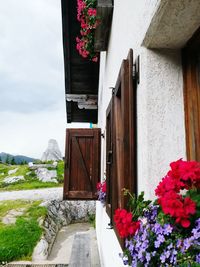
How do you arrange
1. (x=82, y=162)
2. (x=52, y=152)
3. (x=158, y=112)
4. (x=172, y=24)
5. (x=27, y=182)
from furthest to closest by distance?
(x=52, y=152), (x=27, y=182), (x=82, y=162), (x=158, y=112), (x=172, y=24)

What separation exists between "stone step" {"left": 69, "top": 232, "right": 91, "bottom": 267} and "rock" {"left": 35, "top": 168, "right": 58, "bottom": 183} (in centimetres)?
1134

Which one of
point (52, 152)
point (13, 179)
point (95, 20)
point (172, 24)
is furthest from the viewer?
point (52, 152)

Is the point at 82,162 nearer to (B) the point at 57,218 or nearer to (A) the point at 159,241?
(B) the point at 57,218

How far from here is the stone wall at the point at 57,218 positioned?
6.06 metres

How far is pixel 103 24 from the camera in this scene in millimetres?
3328

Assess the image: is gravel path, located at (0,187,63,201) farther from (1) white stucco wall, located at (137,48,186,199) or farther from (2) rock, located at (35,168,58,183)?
(1) white stucco wall, located at (137,48,186,199)

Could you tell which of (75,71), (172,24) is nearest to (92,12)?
(172,24)

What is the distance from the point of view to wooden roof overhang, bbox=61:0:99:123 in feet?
16.1

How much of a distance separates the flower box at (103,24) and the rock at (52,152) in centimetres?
2453

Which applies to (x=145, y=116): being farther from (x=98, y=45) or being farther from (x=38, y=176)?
(x=38, y=176)

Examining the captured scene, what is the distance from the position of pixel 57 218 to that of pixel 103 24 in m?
7.38

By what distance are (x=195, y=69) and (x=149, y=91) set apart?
9.8 inches

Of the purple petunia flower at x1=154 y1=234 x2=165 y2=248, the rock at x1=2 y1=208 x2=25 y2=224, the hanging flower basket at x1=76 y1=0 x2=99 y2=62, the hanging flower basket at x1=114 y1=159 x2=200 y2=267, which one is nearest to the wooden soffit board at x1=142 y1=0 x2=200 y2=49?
the hanging flower basket at x1=114 y1=159 x2=200 y2=267

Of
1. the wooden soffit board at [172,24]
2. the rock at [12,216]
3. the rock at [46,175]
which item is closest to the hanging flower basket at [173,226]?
the wooden soffit board at [172,24]
